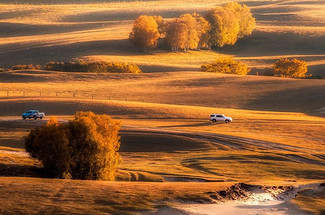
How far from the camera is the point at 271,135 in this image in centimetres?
6938

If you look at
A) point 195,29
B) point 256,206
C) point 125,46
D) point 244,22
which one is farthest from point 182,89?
point 244,22

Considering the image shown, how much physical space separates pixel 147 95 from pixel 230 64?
37705mm

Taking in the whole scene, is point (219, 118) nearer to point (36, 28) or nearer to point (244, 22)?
point (244, 22)

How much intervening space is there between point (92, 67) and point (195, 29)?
142 feet

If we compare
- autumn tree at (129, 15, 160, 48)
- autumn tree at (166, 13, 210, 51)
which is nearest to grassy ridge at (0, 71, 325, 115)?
autumn tree at (129, 15, 160, 48)

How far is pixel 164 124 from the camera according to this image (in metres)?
73.8

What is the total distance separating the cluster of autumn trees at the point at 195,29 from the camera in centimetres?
15762

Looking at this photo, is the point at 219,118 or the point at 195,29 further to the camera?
the point at 195,29

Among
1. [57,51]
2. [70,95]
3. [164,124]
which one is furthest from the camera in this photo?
[57,51]

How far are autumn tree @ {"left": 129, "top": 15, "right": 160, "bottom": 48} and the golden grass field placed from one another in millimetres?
2469

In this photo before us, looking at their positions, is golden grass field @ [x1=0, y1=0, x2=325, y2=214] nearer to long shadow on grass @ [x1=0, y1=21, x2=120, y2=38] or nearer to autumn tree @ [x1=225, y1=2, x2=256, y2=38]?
autumn tree @ [x1=225, y1=2, x2=256, y2=38]

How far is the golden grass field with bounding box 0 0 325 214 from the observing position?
36.1m

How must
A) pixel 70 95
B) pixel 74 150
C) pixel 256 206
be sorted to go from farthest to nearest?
pixel 70 95 → pixel 74 150 → pixel 256 206

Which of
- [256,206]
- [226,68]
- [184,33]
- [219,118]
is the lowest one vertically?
[226,68]
